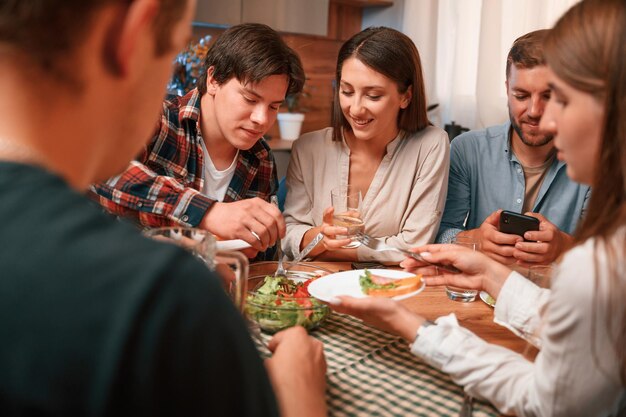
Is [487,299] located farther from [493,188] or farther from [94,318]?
[94,318]

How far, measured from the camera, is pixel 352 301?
3.64 feet

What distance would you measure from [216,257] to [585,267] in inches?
22.2

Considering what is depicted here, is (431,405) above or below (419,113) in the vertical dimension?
below

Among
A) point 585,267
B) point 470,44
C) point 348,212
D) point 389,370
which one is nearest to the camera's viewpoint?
point 585,267

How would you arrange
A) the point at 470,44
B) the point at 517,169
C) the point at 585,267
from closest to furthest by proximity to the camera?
the point at 585,267 < the point at 517,169 < the point at 470,44

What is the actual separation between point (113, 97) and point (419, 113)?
68.9 inches

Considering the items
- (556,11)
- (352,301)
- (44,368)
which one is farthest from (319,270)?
(556,11)

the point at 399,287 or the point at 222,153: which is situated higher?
the point at 222,153

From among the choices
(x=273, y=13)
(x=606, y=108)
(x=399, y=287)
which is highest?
(x=273, y=13)

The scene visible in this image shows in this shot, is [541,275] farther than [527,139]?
No

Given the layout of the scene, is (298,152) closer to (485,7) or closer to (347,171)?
(347,171)

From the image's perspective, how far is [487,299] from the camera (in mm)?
1382

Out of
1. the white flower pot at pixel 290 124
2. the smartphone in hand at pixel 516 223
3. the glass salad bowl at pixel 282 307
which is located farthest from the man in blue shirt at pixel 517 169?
the white flower pot at pixel 290 124

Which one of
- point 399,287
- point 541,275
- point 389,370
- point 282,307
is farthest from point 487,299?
point 282,307
